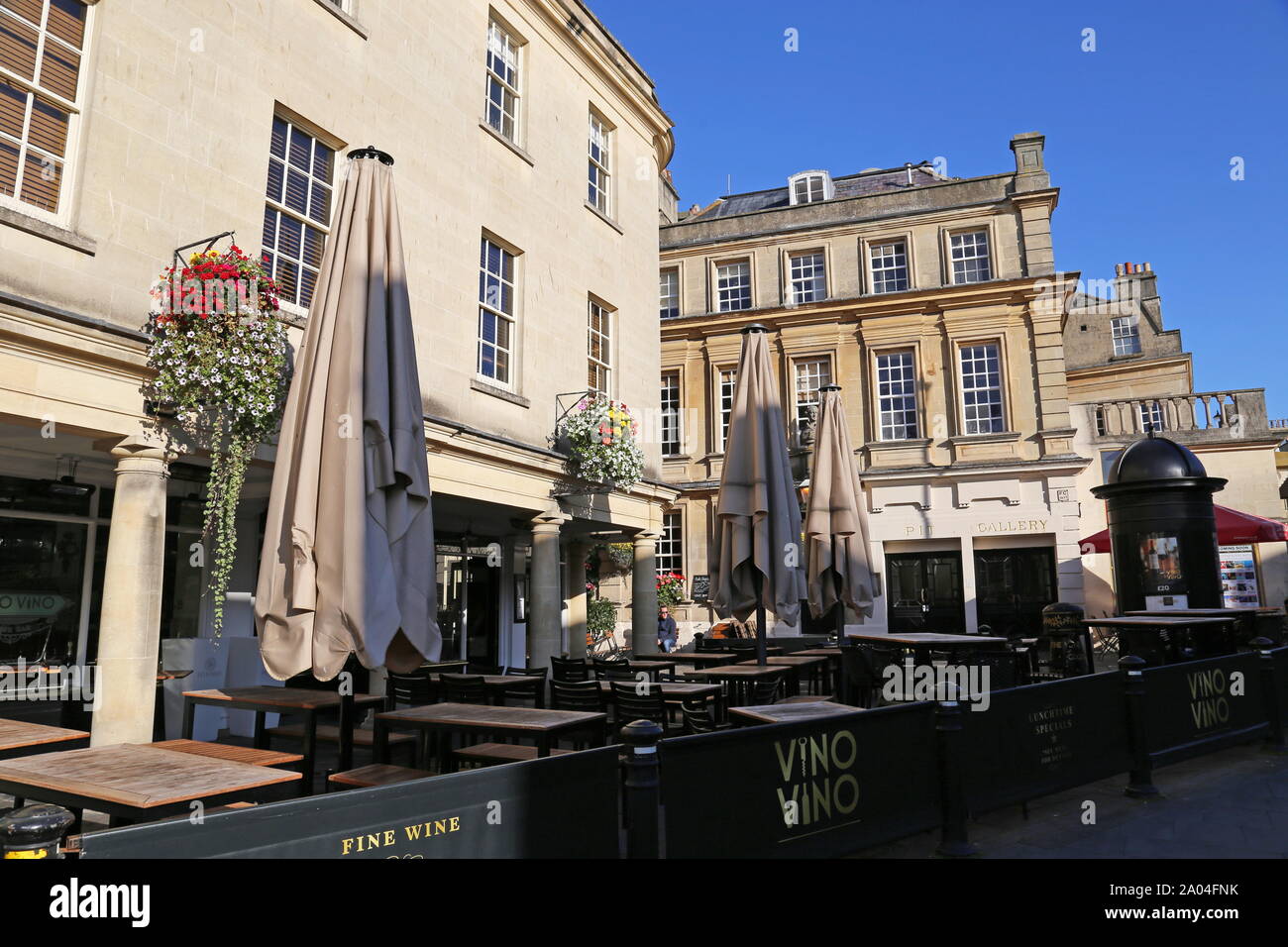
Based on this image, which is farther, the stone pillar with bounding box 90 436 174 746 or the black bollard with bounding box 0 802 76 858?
the stone pillar with bounding box 90 436 174 746

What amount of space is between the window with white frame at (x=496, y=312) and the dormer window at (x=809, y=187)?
20036 mm

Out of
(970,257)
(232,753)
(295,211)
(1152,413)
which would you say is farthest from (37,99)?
(1152,413)

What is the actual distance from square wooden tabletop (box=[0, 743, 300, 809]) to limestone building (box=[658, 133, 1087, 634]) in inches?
780

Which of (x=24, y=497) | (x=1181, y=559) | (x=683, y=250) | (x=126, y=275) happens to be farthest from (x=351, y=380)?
(x=683, y=250)

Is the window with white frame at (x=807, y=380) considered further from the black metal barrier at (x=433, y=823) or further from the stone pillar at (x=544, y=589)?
the black metal barrier at (x=433, y=823)

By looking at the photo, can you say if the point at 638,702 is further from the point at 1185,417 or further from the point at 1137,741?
the point at 1185,417

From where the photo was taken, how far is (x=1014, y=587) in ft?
78.2

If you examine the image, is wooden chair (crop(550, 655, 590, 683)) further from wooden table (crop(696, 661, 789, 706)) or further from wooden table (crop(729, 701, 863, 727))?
wooden table (crop(729, 701, 863, 727))

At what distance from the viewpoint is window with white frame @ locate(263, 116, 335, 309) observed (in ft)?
29.2

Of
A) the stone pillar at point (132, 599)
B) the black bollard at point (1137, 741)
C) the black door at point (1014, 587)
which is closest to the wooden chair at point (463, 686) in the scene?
the stone pillar at point (132, 599)

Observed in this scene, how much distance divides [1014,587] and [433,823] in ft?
78.6

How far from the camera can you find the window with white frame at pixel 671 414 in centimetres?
2775

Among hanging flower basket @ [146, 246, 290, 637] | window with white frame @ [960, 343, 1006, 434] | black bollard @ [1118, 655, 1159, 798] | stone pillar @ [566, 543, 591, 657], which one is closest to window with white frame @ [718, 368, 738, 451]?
window with white frame @ [960, 343, 1006, 434]

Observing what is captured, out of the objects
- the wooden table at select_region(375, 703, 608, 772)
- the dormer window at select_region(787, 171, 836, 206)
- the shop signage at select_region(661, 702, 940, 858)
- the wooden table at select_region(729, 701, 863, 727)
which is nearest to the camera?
the shop signage at select_region(661, 702, 940, 858)
